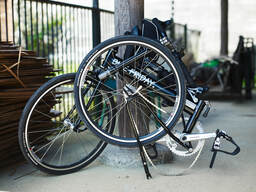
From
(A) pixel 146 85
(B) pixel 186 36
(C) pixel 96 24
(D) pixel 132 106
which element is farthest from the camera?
(B) pixel 186 36

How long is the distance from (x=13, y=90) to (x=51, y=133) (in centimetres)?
62

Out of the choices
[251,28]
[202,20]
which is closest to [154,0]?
[202,20]

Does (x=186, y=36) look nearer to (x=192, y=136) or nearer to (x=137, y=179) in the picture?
(x=192, y=136)

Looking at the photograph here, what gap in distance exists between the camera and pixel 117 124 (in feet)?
11.5

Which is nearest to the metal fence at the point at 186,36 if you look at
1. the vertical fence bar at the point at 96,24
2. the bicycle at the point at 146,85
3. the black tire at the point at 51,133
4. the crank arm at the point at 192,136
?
the vertical fence bar at the point at 96,24

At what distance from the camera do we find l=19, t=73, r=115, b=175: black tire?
2.94m

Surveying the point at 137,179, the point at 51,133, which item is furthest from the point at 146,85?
the point at 51,133

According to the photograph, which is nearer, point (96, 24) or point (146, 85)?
point (146, 85)

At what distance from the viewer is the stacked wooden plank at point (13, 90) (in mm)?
3053

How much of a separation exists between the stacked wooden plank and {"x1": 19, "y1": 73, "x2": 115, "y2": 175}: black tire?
0.46ft

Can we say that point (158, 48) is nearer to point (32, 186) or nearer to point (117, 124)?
point (117, 124)

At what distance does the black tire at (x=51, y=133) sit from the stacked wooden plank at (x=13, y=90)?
14 centimetres

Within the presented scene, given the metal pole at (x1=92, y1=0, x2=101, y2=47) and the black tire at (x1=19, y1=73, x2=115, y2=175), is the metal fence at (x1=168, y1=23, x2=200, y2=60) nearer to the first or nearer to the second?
the metal pole at (x1=92, y1=0, x2=101, y2=47)

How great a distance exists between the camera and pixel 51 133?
3514mm
